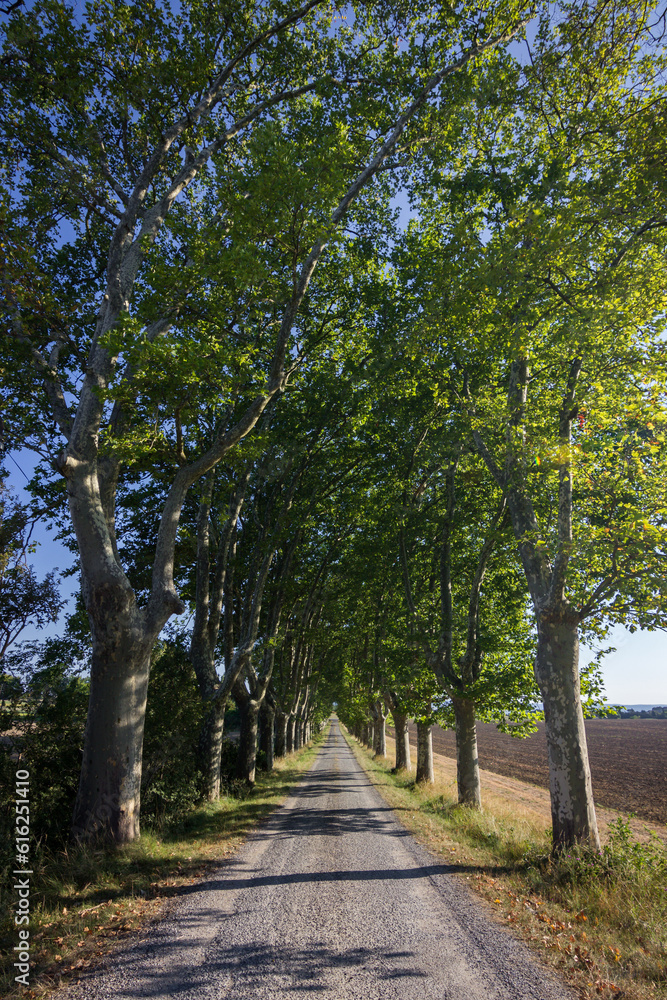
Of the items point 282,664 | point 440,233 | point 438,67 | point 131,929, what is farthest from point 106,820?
point 282,664

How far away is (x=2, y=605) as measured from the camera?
35.7ft

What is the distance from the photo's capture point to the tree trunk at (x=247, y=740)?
1555 cm

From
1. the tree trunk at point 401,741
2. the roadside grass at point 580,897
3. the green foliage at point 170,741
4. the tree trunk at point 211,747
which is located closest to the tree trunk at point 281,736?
the tree trunk at point 401,741

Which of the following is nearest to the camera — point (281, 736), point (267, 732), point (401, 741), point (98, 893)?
point (98, 893)

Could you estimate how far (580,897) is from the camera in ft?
20.1

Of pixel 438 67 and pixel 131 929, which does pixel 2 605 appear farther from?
pixel 438 67

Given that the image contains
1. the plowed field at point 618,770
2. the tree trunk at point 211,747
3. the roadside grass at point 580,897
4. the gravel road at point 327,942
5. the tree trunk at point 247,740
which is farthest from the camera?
the plowed field at point 618,770

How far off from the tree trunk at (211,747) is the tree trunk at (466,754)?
6431mm

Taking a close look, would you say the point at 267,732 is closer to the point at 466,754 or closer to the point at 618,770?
the point at 466,754

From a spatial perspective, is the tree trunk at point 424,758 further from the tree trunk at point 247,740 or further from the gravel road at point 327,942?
the gravel road at point 327,942

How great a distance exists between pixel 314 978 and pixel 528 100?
1412 cm

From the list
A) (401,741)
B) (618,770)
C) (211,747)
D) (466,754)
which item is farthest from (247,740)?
(618,770)

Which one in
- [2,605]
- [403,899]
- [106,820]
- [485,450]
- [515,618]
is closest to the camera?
[403,899]

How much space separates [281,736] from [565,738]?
24.0 metres
